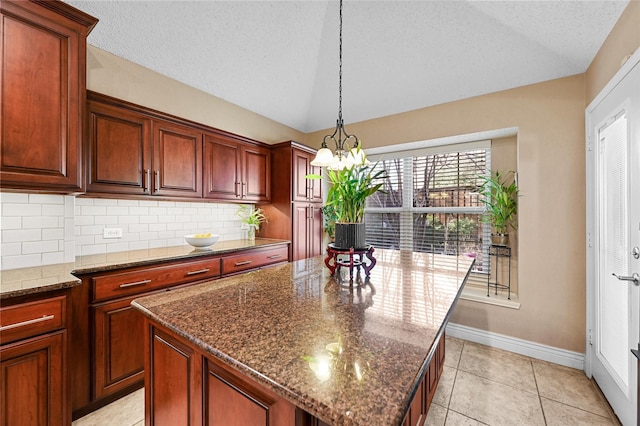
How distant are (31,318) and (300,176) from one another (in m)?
2.68

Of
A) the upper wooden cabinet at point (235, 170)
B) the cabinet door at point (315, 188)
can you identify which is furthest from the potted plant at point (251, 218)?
the cabinet door at point (315, 188)

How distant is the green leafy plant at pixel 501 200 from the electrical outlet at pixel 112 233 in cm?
363

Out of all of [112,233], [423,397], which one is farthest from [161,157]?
[423,397]

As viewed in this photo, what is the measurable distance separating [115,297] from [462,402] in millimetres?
2592

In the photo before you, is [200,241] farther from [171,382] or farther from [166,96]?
[171,382]

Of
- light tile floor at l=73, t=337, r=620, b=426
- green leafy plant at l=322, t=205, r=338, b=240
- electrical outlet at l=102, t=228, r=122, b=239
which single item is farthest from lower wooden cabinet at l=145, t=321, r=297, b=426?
green leafy plant at l=322, t=205, r=338, b=240

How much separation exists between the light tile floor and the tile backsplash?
1.18 metres

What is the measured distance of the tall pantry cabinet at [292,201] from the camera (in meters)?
3.33

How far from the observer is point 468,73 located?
2645mm

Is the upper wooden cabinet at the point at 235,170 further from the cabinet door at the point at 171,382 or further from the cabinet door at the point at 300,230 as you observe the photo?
the cabinet door at the point at 171,382

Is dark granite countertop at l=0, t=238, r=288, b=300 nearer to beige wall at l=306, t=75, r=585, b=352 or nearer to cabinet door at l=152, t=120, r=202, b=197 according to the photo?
cabinet door at l=152, t=120, r=202, b=197

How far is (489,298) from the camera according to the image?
8.91ft

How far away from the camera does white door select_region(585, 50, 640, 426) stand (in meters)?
1.51

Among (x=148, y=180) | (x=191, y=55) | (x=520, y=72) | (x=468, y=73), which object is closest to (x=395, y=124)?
(x=468, y=73)
